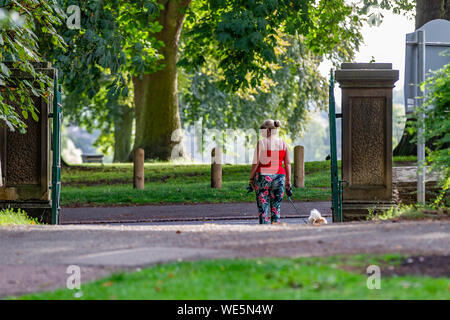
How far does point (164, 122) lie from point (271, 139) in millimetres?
18839

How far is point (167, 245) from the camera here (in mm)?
8227

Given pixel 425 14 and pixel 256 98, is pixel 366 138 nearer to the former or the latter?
pixel 425 14

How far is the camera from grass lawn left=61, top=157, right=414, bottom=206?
19.5 meters

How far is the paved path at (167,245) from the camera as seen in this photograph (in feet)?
23.2

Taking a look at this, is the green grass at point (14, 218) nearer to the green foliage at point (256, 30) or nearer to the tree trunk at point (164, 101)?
the green foliage at point (256, 30)

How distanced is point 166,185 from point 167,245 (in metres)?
14.3

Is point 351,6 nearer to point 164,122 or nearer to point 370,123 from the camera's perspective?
point 164,122

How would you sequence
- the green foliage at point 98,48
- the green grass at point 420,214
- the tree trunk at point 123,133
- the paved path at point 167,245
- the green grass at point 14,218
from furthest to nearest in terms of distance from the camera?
the tree trunk at point 123,133, the green foliage at point 98,48, the green grass at point 14,218, the green grass at point 420,214, the paved path at point 167,245

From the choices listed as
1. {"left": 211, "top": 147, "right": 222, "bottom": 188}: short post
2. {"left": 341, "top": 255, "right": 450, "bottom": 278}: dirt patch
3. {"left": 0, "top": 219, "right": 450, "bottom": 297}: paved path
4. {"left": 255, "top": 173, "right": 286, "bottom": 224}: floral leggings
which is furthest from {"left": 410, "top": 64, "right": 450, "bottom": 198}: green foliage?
{"left": 211, "top": 147, "right": 222, "bottom": 188}: short post

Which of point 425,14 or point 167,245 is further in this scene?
point 425,14

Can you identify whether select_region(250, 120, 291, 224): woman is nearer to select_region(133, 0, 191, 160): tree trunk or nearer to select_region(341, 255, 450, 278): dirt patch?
Answer: select_region(341, 255, 450, 278): dirt patch

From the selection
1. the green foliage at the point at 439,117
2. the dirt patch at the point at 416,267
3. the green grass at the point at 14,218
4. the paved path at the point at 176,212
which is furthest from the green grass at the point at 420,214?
the green grass at the point at 14,218

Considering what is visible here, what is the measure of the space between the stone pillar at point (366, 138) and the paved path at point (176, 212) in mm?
2635

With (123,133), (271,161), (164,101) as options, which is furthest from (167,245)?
(123,133)
